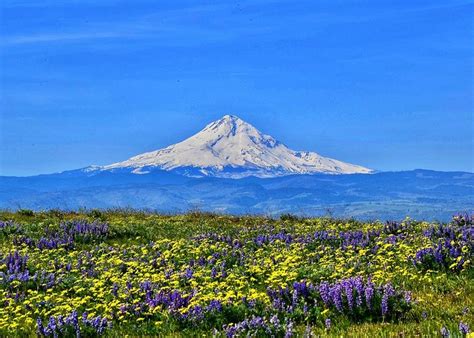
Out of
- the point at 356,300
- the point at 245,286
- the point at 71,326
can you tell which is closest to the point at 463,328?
the point at 356,300

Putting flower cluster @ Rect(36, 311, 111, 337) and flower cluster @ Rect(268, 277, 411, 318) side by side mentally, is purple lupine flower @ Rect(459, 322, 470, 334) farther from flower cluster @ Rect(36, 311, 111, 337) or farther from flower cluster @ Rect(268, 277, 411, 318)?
flower cluster @ Rect(36, 311, 111, 337)

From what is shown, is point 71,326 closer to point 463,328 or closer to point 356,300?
point 356,300

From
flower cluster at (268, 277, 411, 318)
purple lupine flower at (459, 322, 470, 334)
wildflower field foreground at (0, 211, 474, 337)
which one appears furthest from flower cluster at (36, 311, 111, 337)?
purple lupine flower at (459, 322, 470, 334)

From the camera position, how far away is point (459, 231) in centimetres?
1839

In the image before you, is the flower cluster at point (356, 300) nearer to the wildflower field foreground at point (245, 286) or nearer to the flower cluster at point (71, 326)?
the wildflower field foreground at point (245, 286)

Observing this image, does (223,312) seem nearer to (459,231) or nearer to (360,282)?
(360,282)

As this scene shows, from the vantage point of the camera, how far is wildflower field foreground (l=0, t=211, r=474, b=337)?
34.6 ft

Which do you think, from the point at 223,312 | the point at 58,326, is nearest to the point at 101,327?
the point at 58,326

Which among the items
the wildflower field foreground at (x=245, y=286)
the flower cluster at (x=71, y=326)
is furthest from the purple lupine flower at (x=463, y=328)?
the flower cluster at (x=71, y=326)

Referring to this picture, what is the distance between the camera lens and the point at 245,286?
14.0 meters

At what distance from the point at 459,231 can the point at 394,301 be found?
8.49 m

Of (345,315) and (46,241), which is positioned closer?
(345,315)

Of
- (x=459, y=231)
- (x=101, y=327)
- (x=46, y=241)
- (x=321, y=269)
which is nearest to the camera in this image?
(x=101, y=327)

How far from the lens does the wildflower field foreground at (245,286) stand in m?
10.6
